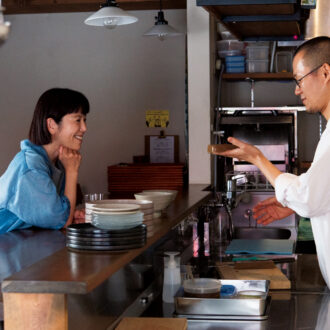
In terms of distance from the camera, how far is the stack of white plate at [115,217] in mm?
2246

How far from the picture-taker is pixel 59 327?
1.88 m

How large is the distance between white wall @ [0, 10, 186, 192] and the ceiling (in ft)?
0.34

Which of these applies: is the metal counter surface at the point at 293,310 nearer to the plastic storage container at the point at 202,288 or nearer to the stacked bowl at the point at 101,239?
the plastic storage container at the point at 202,288

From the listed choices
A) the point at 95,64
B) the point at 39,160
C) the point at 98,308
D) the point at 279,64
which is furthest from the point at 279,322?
the point at 95,64

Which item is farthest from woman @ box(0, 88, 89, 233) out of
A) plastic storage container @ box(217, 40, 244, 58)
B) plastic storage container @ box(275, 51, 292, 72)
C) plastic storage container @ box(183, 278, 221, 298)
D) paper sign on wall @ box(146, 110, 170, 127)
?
paper sign on wall @ box(146, 110, 170, 127)

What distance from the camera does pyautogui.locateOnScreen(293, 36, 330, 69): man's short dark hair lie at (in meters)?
2.96

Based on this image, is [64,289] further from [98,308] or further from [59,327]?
[98,308]

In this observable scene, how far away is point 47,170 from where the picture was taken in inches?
134

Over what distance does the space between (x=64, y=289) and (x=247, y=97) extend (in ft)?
17.2

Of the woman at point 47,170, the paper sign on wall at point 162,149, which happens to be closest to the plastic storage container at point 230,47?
the paper sign on wall at point 162,149

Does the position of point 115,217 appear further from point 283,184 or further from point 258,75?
point 258,75

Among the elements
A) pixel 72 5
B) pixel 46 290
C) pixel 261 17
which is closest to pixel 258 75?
pixel 72 5

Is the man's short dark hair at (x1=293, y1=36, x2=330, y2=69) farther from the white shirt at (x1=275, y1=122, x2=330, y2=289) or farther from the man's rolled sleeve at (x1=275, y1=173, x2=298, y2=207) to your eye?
the man's rolled sleeve at (x1=275, y1=173, x2=298, y2=207)

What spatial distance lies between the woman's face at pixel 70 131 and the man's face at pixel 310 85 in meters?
1.22
